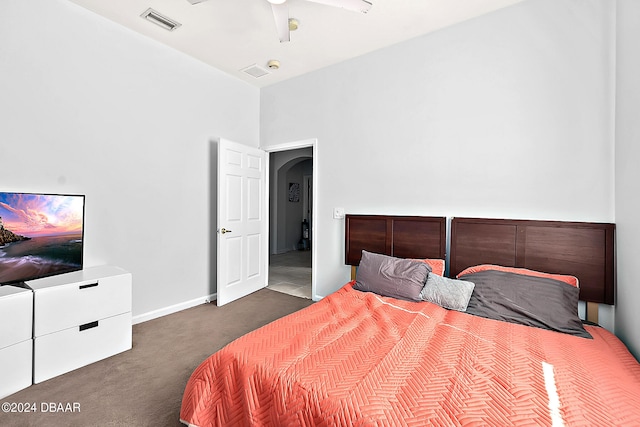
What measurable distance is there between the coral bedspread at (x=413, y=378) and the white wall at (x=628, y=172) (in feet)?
0.86

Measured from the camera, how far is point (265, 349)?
1.53 m

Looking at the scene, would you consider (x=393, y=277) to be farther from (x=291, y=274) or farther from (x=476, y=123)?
(x=291, y=274)

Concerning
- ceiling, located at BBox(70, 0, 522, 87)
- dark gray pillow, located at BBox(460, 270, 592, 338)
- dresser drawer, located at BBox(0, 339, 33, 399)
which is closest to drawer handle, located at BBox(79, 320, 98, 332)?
dresser drawer, located at BBox(0, 339, 33, 399)

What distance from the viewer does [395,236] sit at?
3.09 metres

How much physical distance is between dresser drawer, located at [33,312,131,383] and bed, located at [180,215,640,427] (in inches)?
51.0

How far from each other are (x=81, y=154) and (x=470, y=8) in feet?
12.1

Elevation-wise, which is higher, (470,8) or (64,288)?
(470,8)

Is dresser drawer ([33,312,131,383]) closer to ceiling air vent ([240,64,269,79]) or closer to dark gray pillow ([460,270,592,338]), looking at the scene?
dark gray pillow ([460,270,592,338])

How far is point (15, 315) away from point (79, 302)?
35cm

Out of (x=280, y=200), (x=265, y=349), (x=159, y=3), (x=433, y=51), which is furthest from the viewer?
(x=280, y=200)

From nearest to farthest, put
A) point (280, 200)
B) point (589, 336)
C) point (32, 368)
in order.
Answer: point (589, 336)
point (32, 368)
point (280, 200)

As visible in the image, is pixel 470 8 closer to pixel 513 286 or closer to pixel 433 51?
pixel 433 51

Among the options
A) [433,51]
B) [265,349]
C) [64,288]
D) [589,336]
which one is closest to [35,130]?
[64,288]

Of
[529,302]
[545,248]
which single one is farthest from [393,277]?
[545,248]
